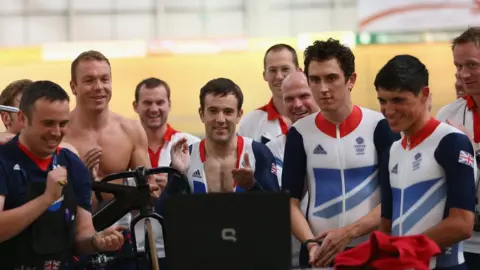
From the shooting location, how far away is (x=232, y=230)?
2.94 m

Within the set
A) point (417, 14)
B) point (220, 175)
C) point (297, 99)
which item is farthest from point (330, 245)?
point (417, 14)

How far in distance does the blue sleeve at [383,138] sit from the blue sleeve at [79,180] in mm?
1305

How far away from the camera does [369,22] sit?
11438 mm

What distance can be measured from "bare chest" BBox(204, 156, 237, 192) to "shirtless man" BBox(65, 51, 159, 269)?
1.74 ft

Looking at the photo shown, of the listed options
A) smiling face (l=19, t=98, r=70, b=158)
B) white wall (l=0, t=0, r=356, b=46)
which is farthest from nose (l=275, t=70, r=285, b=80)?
white wall (l=0, t=0, r=356, b=46)

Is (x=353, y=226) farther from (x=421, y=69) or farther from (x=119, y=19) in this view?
(x=119, y=19)

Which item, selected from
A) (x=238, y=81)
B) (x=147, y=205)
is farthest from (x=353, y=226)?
(x=238, y=81)

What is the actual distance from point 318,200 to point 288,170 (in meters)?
0.20

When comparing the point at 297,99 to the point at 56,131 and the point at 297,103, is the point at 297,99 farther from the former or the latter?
the point at 56,131

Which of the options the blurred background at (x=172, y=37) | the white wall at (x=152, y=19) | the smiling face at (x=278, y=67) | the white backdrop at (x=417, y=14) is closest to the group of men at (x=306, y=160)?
the smiling face at (x=278, y=67)

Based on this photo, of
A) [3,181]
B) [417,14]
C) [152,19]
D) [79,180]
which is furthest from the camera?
[152,19]

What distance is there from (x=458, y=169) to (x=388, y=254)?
0.66 meters

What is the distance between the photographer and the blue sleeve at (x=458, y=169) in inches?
136

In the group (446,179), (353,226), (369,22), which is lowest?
(353,226)
